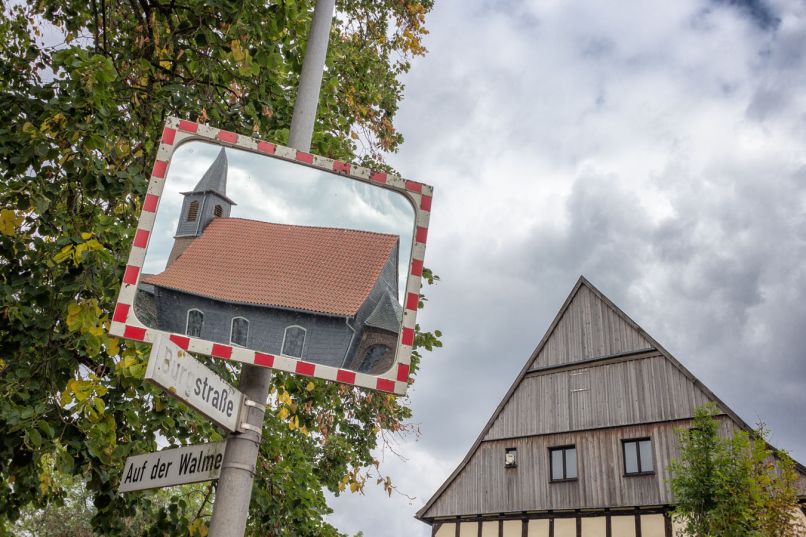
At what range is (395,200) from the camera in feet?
12.0

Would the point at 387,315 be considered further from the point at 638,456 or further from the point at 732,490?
the point at 638,456

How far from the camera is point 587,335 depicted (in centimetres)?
2255

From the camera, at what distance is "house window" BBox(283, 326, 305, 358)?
125 inches

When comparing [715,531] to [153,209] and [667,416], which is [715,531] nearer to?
[667,416]

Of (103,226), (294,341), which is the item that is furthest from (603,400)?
(294,341)

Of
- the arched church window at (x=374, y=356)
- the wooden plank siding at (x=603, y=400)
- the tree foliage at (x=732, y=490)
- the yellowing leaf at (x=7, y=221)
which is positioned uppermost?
the wooden plank siding at (x=603, y=400)

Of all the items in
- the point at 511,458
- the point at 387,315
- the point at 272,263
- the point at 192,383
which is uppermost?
the point at 511,458

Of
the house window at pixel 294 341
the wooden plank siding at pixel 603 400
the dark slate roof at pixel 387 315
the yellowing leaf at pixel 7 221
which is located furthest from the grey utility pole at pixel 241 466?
the wooden plank siding at pixel 603 400

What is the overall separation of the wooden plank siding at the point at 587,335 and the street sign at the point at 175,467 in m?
19.4

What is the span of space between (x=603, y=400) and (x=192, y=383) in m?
19.6

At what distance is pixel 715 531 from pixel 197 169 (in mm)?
14952

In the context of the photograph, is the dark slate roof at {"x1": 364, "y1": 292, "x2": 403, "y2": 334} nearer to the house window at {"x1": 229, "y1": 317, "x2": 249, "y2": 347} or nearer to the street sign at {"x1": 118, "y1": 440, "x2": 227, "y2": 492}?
the house window at {"x1": 229, "y1": 317, "x2": 249, "y2": 347}

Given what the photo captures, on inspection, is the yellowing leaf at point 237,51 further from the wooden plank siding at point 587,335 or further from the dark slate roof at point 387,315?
the wooden plank siding at point 587,335

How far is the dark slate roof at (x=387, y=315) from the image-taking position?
10.8 ft
